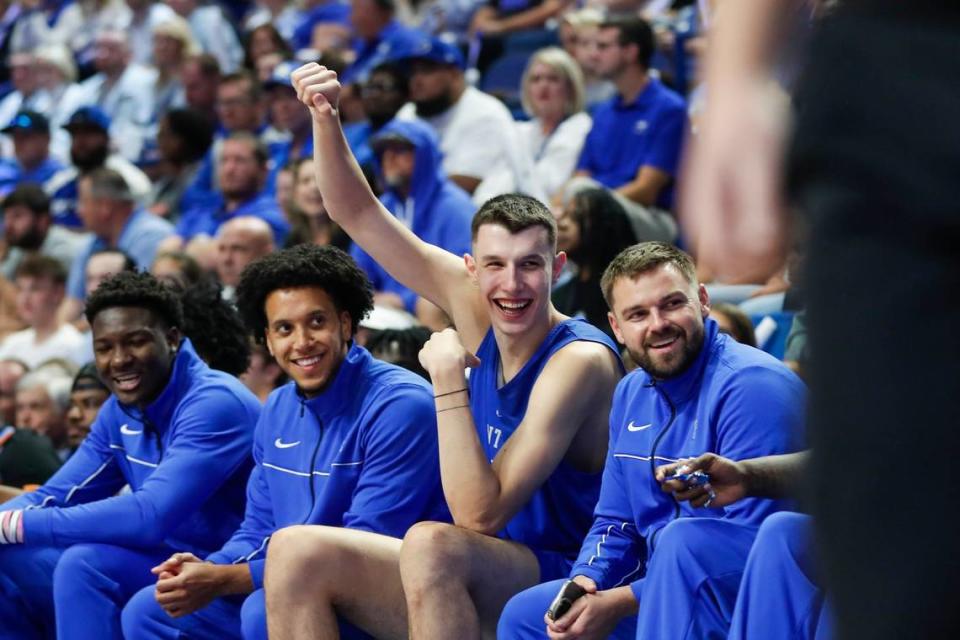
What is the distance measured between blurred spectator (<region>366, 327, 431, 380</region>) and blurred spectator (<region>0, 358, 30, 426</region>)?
228 centimetres

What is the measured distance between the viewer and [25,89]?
12414 mm

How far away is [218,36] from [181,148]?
2.48 meters

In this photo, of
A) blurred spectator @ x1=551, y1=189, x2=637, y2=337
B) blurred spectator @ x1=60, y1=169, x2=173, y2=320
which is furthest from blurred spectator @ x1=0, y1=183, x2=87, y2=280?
blurred spectator @ x1=551, y1=189, x2=637, y2=337

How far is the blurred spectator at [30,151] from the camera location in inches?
417

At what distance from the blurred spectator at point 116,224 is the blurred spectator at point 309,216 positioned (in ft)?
4.67

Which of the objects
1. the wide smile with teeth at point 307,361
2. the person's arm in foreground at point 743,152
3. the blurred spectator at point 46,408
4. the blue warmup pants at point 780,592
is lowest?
the blue warmup pants at point 780,592

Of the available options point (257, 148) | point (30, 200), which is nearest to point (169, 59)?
point (30, 200)

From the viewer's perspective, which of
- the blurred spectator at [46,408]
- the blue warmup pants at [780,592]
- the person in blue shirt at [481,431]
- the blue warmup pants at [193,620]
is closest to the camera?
the blue warmup pants at [780,592]

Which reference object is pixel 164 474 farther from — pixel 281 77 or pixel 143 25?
pixel 143 25

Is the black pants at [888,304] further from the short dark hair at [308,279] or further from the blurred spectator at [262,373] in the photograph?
the blurred spectator at [262,373]

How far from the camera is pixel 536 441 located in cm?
384

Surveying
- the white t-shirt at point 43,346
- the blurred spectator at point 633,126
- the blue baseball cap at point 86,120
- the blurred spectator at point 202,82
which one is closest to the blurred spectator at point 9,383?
the white t-shirt at point 43,346

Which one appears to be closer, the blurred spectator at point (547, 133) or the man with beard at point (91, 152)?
the blurred spectator at point (547, 133)

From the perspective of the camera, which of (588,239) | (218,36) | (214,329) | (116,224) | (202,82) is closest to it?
(214,329)
